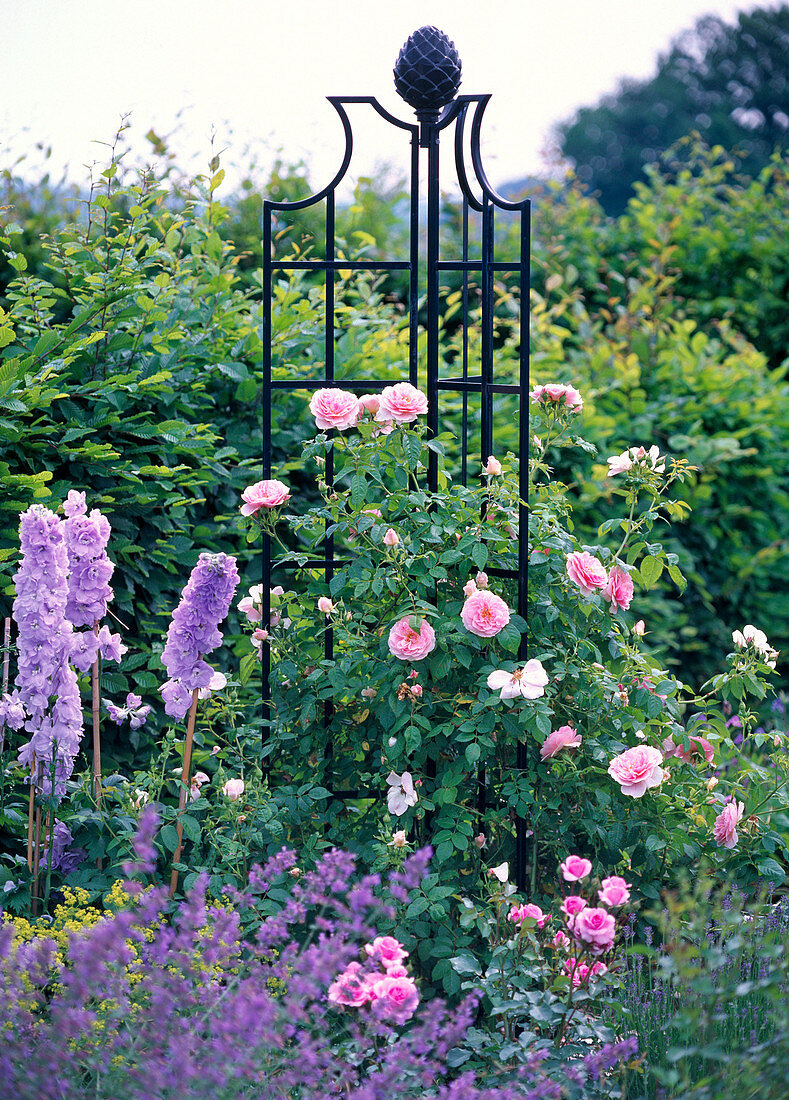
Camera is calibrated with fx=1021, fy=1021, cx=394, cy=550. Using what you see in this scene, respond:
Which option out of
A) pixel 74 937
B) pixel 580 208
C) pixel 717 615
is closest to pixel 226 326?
pixel 74 937

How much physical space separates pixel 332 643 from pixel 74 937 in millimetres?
947

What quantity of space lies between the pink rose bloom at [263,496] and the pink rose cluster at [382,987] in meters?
1.02

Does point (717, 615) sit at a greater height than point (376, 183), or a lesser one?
lesser

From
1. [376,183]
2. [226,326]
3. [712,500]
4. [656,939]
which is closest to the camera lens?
[656,939]

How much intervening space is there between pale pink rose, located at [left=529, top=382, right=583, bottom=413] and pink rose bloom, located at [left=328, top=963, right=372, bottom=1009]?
1.39 m

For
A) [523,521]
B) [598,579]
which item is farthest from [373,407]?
[598,579]

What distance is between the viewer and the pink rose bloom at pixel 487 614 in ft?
7.20

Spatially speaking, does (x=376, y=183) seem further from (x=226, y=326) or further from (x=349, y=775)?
(x=349, y=775)

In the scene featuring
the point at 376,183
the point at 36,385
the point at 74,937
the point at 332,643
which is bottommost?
the point at 74,937

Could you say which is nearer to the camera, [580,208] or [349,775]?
[349,775]

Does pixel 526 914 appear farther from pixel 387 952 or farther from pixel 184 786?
pixel 184 786

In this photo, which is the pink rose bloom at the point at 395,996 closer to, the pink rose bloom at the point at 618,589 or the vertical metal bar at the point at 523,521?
the vertical metal bar at the point at 523,521

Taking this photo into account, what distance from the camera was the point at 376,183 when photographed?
873cm

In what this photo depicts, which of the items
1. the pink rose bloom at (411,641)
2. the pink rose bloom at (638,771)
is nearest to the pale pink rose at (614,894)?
the pink rose bloom at (638,771)
